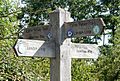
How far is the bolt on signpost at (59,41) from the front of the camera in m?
3.05

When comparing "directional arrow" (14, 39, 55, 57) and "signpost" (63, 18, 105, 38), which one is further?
"signpost" (63, 18, 105, 38)

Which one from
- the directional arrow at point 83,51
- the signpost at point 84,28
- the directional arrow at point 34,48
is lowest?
the directional arrow at point 83,51

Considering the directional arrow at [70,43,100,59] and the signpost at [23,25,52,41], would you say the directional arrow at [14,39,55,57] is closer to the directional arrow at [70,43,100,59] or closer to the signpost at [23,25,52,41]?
the signpost at [23,25,52,41]

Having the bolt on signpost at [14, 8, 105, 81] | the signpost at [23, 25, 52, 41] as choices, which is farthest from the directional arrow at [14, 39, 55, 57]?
the signpost at [23, 25, 52, 41]

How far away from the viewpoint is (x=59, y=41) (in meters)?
3.23

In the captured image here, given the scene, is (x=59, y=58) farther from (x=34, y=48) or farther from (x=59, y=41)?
(x=34, y=48)

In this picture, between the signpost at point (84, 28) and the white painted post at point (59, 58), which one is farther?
the white painted post at point (59, 58)

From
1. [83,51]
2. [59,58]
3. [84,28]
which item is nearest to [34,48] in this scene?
[59,58]

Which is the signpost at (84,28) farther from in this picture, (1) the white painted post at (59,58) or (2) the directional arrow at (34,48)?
(2) the directional arrow at (34,48)

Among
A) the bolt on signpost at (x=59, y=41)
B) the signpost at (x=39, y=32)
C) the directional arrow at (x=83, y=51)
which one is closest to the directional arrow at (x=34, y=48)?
A: the bolt on signpost at (x=59, y=41)

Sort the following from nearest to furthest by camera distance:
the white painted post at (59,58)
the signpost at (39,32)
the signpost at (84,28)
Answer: the signpost at (84,28) → the white painted post at (59,58) → the signpost at (39,32)

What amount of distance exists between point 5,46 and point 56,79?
82cm

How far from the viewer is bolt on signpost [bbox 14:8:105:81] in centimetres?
305

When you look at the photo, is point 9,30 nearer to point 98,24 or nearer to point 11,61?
point 11,61
